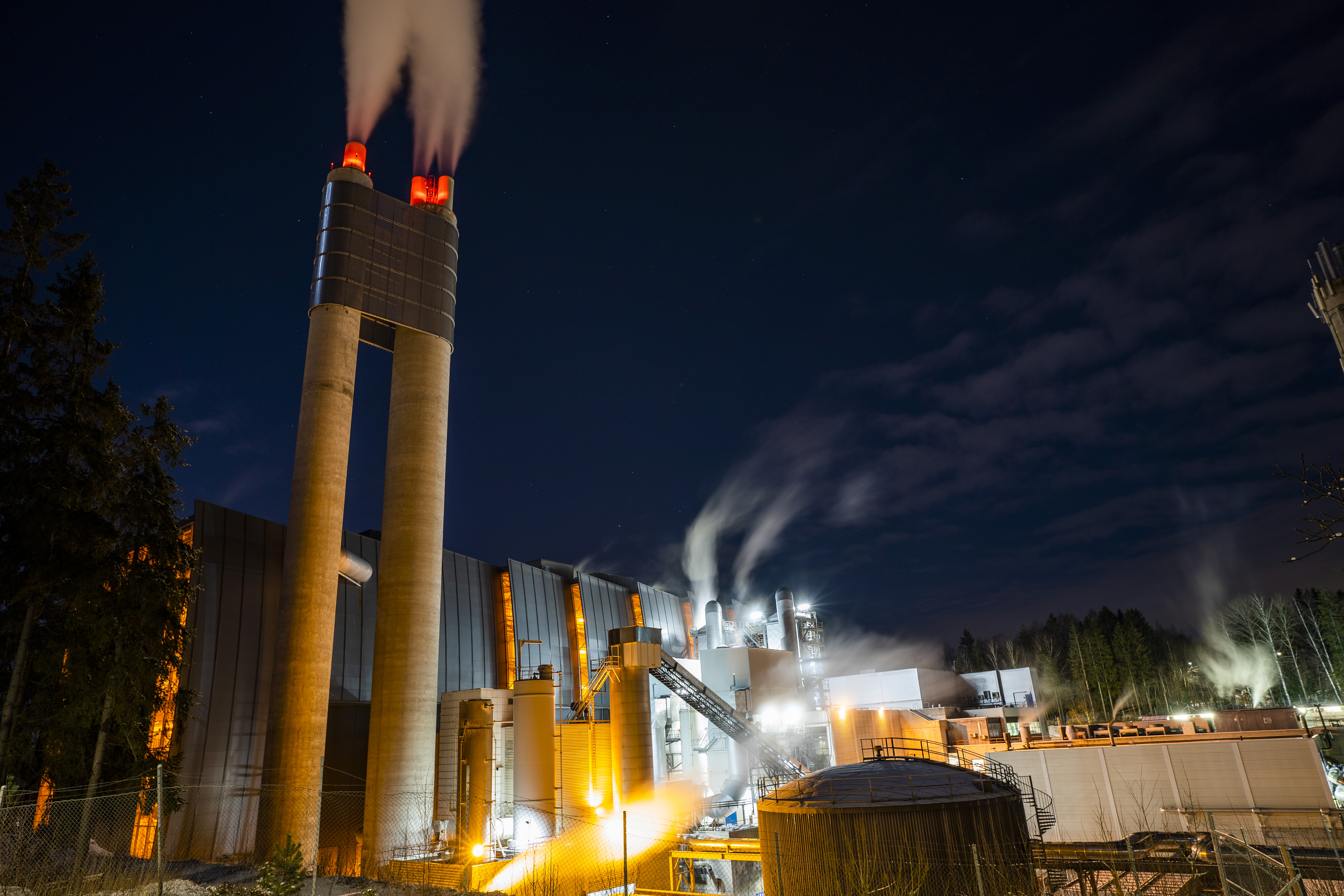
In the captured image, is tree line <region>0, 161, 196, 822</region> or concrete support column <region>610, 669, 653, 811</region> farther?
concrete support column <region>610, 669, 653, 811</region>

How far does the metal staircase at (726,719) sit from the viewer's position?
4259 cm

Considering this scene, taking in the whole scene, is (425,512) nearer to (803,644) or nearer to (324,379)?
(324,379)

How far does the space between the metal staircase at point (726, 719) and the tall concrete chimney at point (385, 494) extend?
1434cm

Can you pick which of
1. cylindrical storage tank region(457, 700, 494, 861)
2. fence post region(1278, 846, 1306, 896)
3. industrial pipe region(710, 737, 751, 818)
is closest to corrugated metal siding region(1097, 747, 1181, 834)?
industrial pipe region(710, 737, 751, 818)

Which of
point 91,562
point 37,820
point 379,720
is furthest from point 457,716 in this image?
point 91,562

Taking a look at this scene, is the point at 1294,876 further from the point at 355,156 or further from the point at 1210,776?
the point at 355,156

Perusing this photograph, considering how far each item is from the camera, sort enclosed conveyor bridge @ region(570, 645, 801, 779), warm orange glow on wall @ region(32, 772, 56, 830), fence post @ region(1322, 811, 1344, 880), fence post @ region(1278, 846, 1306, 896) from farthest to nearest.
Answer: enclosed conveyor bridge @ region(570, 645, 801, 779) < warm orange glow on wall @ region(32, 772, 56, 830) < fence post @ region(1322, 811, 1344, 880) < fence post @ region(1278, 846, 1306, 896)

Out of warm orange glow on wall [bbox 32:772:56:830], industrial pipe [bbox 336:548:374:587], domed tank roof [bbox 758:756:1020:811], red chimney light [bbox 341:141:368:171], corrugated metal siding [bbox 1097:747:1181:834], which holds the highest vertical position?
red chimney light [bbox 341:141:368:171]

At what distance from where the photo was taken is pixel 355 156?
3612 cm

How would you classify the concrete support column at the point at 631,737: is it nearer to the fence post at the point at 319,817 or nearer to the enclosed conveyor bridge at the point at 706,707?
the enclosed conveyor bridge at the point at 706,707

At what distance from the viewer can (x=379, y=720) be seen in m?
31.5

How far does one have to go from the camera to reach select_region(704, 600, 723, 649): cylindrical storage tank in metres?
63.0

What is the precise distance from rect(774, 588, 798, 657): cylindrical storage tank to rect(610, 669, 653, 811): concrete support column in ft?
90.6

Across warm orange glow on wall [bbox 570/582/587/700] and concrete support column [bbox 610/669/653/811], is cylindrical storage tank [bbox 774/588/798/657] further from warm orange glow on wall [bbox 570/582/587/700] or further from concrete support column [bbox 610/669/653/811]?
concrete support column [bbox 610/669/653/811]
